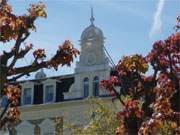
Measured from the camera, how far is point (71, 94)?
126ft

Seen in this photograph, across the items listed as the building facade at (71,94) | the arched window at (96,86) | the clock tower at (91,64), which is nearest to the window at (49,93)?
the building facade at (71,94)

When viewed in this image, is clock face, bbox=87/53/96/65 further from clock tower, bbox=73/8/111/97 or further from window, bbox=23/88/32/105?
window, bbox=23/88/32/105

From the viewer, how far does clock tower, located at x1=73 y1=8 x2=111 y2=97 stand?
37375 mm

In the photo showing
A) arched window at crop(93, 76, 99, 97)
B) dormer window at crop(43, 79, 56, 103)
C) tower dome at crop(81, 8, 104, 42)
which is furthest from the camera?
dormer window at crop(43, 79, 56, 103)

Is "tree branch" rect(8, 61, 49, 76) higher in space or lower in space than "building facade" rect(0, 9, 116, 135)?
lower

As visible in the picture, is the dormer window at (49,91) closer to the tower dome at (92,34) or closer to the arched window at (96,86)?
the arched window at (96,86)

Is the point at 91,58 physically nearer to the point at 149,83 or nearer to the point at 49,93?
the point at 49,93

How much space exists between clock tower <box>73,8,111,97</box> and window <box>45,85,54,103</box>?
1906 mm

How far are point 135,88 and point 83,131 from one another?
567 inches

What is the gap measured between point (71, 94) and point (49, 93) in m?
1.94

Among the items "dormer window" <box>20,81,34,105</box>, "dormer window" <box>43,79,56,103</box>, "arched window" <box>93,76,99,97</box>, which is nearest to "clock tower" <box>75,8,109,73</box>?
"arched window" <box>93,76,99,97</box>

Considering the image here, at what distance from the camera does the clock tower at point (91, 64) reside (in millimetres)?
37375

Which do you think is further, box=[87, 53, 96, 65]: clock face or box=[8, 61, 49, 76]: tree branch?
box=[87, 53, 96, 65]: clock face

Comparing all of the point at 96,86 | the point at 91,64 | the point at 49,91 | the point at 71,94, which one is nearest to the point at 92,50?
the point at 91,64
